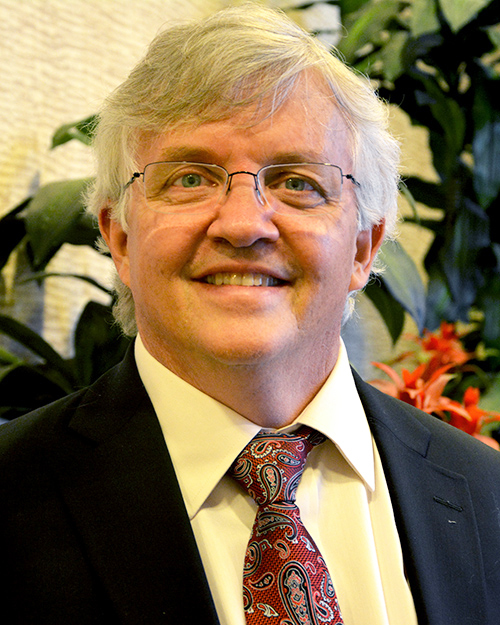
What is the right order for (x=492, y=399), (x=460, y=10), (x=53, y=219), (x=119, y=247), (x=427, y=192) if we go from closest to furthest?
(x=119, y=247)
(x=53, y=219)
(x=492, y=399)
(x=460, y=10)
(x=427, y=192)

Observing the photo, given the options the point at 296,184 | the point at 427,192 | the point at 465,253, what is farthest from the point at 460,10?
the point at 296,184

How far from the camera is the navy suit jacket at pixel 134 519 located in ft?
2.79

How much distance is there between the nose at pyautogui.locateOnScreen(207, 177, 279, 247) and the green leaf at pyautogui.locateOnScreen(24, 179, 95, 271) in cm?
63

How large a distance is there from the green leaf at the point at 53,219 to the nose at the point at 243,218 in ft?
2.08

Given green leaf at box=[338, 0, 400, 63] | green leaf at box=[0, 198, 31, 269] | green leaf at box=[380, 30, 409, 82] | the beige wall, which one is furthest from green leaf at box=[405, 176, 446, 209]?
green leaf at box=[0, 198, 31, 269]

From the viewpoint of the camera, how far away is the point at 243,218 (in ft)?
3.12

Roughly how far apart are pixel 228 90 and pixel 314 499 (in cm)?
64

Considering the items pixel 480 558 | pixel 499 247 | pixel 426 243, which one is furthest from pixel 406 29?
pixel 480 558

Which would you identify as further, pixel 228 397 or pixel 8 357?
pixel 8 357

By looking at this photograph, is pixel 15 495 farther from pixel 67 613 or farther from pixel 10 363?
pixel 10 363

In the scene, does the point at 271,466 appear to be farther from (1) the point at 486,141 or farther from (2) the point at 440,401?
(1) the point at 486,141

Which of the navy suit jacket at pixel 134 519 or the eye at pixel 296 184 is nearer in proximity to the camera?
the navy suit jacket at pixel 134 519

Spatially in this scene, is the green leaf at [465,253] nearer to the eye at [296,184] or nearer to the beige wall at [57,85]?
the beige wall at [57,85]

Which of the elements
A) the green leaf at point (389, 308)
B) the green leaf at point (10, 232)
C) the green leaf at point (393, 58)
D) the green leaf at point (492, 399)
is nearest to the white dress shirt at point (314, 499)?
the green leaf at point (10, 232)
